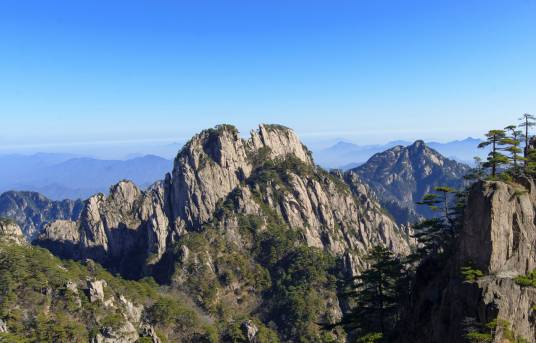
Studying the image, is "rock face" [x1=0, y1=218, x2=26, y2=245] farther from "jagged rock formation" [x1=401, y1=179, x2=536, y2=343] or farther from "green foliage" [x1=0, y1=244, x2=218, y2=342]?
"jagged rock formation" [x1=401, y1=179, x2=536, y2=343]

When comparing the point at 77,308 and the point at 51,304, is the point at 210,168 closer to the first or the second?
the point at 77,308

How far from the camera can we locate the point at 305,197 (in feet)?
508

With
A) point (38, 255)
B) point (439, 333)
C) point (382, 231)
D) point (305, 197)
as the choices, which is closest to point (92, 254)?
point (38, 255)

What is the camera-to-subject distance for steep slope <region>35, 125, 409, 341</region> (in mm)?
114312

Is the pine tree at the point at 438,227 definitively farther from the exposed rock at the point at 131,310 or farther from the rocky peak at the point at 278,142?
the rocky peak at the point at 278,142

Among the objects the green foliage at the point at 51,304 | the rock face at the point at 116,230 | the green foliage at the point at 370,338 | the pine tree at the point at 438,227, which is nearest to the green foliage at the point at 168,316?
the green foliage at the point at 51,304

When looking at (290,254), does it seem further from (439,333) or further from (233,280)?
(439,333)

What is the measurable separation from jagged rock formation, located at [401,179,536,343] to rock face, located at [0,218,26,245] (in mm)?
100024

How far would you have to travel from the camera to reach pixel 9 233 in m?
108

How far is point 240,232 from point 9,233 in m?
65.1

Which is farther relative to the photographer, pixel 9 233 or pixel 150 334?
pixel 9 233

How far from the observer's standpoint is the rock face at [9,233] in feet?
334

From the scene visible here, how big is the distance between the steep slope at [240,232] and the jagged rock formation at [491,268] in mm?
66155

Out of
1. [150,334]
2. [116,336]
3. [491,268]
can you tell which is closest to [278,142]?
[150,334]
